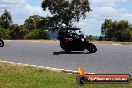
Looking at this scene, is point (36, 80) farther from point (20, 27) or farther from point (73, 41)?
point (20, 27)

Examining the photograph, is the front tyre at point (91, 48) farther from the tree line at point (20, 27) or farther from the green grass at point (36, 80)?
the tree line at point (20, 27)

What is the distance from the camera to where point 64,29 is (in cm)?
2536

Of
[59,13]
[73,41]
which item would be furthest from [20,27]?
[73,41]

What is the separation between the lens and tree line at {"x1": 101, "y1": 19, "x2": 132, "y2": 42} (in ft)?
186

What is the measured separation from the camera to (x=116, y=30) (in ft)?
198

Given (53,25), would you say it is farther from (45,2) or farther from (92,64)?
(92,64)

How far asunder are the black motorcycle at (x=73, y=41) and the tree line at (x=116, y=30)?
30.2 meters

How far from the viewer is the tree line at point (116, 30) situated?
5666 cm

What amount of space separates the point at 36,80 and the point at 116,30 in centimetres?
4957

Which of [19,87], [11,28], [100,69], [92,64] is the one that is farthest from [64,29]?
[11,28]

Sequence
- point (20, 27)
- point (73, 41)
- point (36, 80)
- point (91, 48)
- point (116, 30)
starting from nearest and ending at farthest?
1. point (36, 80)
2. point (91, 48)
3. point (73, 41)
4. point (116, 30)
5. point (20, 27)

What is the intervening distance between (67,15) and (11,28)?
844 centimetres

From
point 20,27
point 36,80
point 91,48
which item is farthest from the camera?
point 20,27

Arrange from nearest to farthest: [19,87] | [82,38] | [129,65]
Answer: [19,87]
[129,65]
[82,38]
